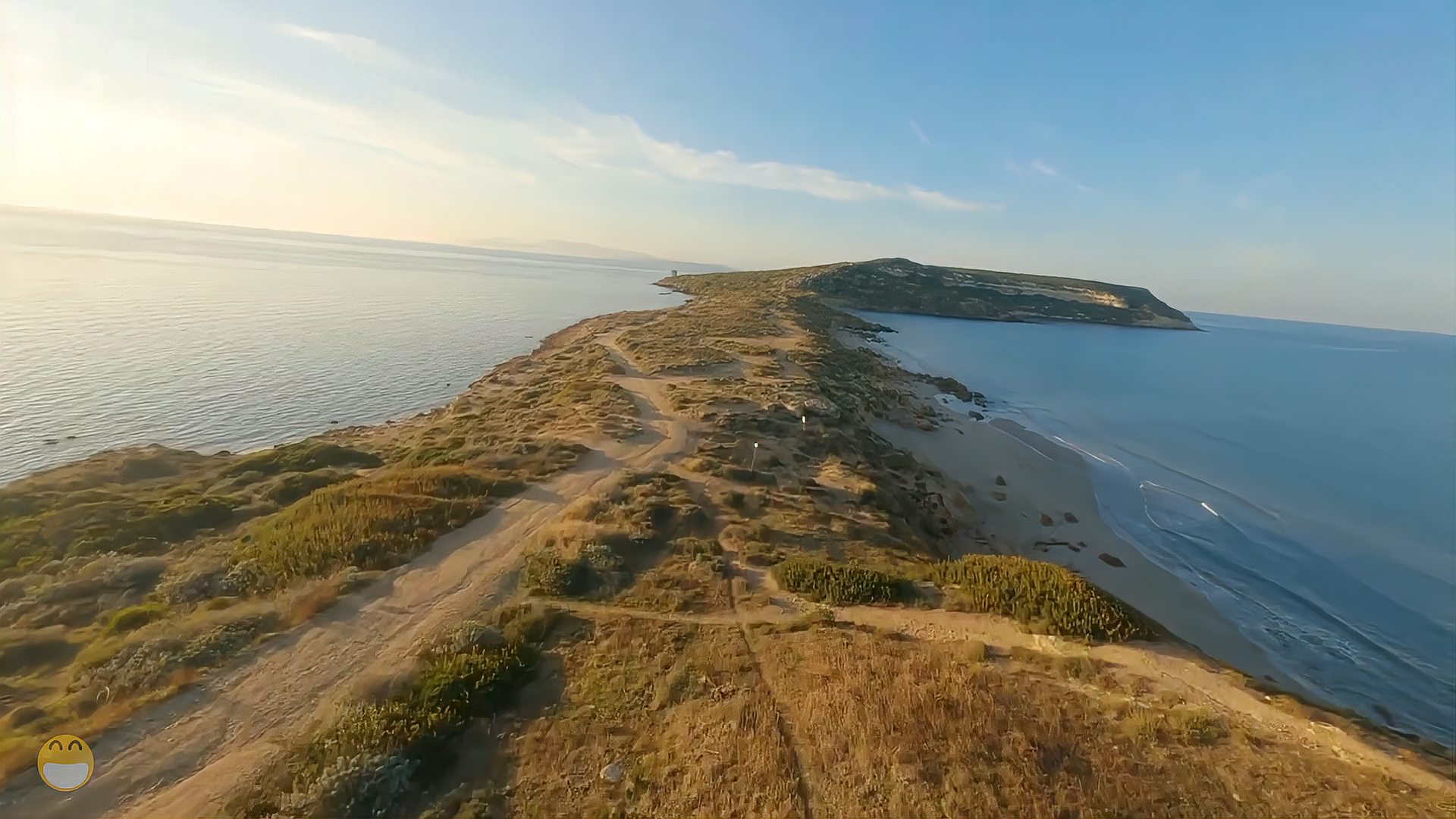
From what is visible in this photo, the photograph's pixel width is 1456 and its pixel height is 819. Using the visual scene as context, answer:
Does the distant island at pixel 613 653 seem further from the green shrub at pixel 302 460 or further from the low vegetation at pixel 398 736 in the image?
the green shrub at pixel 302 460

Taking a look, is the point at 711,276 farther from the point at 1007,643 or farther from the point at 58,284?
the point at 1007,643

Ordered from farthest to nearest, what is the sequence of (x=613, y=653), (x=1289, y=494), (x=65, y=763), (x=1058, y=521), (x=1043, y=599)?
(x=1289, y=494) < (x=1058, y=521) < (x=1043, y=599) < (x=613, y=653) < (x=65, y=763)

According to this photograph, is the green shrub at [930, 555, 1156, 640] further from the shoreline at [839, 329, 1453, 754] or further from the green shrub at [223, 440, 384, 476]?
the green shrub at [223, 440, 384, 476]

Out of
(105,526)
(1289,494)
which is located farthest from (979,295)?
(105,526)

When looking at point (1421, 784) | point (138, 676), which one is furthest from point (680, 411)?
point (1421, 784)

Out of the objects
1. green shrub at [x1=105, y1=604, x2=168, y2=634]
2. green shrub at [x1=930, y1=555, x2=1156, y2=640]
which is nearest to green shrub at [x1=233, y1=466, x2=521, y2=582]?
green shrub at [x1=105, y1=604, x2=168, y2=634]

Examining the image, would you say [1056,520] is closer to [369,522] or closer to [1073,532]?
[1073,532]
